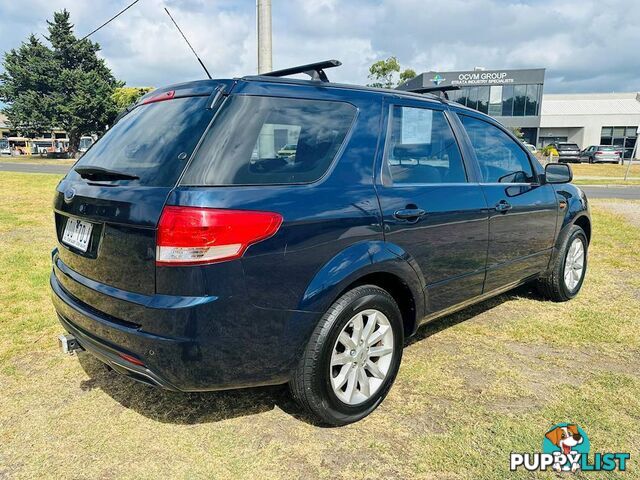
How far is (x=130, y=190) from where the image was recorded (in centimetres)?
221

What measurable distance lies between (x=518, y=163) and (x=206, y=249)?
10.1ft

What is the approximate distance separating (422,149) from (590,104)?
64.4 m

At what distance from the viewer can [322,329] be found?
7.83 ft

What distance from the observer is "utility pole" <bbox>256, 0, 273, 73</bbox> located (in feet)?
24.8

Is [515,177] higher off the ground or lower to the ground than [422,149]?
lower

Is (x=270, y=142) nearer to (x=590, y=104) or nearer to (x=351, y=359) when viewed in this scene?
(x=351, y=359)

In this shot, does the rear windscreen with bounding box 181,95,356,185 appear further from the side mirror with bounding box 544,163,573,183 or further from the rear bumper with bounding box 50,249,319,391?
the side mirror with bounding box 544,163,573,183

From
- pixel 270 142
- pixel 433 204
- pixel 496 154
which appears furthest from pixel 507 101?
pixel 270 142

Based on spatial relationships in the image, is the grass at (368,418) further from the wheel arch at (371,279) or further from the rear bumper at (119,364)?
the wheel arch at (371,279)

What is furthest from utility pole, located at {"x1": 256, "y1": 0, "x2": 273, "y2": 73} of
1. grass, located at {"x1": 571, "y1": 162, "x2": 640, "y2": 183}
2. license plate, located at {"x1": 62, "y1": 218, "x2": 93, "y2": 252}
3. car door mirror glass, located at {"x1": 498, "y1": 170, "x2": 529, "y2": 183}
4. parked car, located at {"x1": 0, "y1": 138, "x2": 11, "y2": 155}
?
parked car, located at {"x1": 0, "y1": 138, "x2": 11, "y2": 155}

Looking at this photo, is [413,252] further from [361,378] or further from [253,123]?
[253,123]

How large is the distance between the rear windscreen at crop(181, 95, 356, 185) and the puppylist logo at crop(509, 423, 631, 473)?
176 cm

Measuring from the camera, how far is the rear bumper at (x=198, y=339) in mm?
2078

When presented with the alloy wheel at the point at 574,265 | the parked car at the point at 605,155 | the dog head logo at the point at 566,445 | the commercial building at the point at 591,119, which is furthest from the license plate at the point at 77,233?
the commercial building at the point at 591,119
